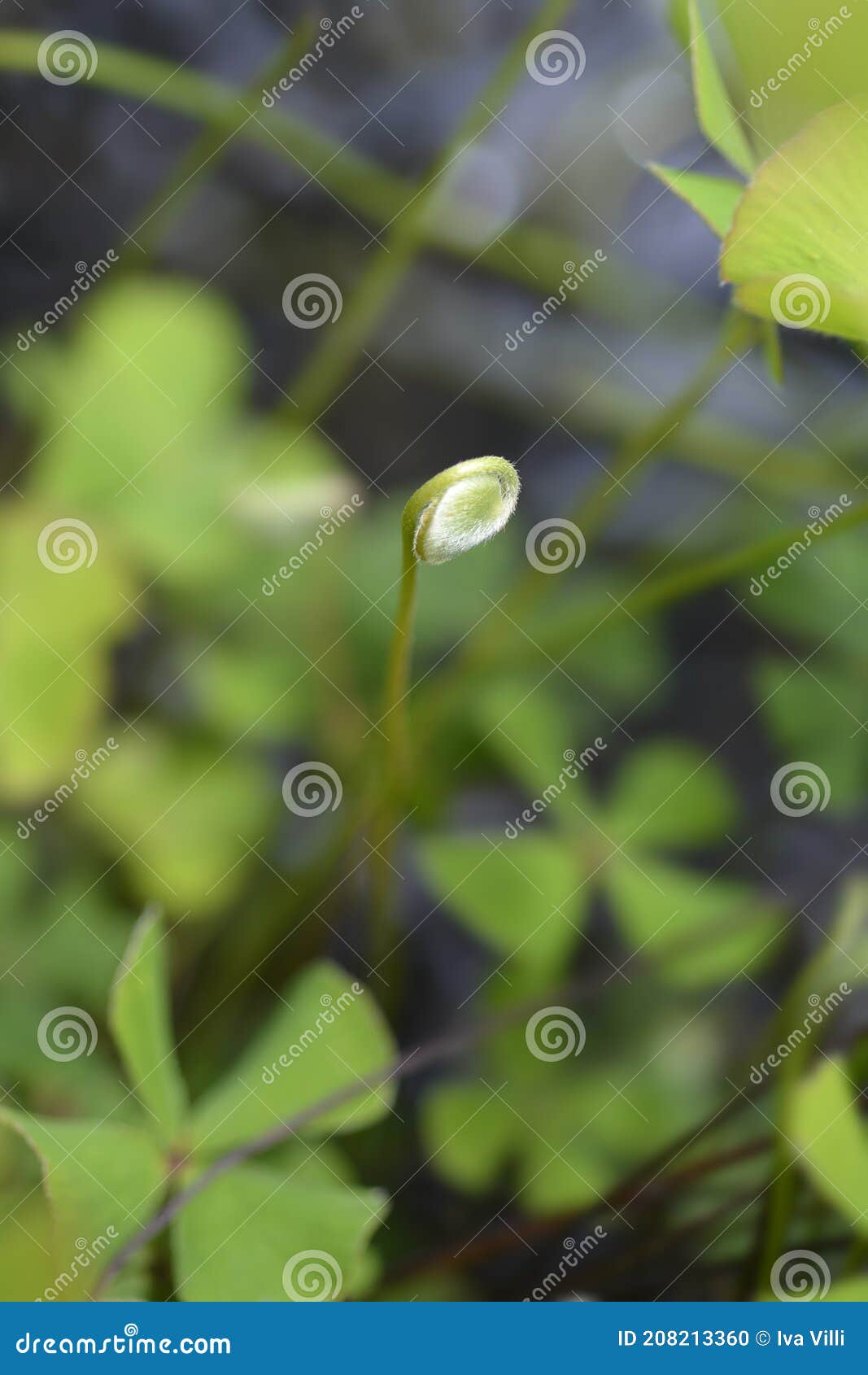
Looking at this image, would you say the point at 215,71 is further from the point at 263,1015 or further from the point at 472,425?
the point at 263,1015

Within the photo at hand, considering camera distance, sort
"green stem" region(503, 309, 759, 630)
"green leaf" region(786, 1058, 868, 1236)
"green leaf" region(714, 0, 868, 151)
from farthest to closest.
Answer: "green stem" region(503, 309, 759, 630) → "green leaf" region(786, 1058, 868, 1236) → "green leaf" region(714, 0, 868, 151)

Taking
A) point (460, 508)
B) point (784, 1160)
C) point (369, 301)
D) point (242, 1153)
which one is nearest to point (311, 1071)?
point (242, 1153)

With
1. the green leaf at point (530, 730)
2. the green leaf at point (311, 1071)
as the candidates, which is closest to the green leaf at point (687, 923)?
the green leaf at point (530, 730)

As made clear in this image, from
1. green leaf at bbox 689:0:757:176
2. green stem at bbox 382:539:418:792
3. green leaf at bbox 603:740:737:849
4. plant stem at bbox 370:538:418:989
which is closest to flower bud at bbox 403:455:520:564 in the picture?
green stem at bbox 382:539:418:792

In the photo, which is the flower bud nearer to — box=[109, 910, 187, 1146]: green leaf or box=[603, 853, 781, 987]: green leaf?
box=[109, 910, 187, 1146]: green leaf

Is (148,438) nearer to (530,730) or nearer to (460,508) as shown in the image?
(530,730)

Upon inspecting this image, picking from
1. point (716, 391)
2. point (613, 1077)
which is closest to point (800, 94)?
point (716, 391)
